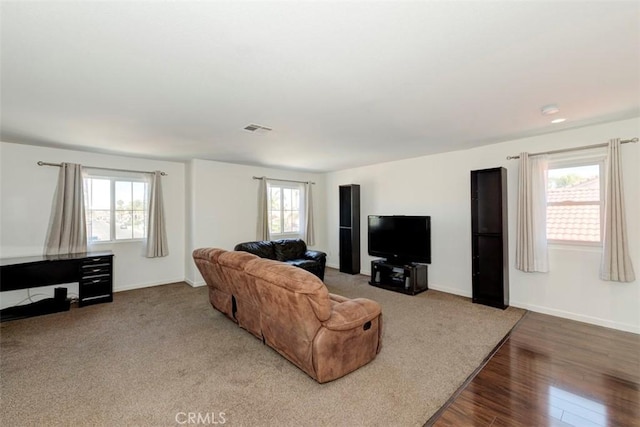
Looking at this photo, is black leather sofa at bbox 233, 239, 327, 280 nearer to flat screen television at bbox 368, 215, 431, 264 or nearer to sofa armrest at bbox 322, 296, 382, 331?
flat screen television at bbox 368, 215, 431, 264

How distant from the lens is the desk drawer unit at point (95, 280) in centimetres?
423

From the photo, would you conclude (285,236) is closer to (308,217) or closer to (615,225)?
(308,217)

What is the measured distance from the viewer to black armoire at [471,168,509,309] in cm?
408

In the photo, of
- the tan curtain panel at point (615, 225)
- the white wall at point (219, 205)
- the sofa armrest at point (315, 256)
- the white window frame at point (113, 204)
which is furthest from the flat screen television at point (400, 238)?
the white window frame at point (113, 204)

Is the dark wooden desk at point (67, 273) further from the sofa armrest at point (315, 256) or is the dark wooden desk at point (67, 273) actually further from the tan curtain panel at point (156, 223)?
the sofa armrest at point (315, 256)

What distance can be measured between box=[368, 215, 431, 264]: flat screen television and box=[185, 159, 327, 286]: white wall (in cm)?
259

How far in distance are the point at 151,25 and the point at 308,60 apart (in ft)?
3.11

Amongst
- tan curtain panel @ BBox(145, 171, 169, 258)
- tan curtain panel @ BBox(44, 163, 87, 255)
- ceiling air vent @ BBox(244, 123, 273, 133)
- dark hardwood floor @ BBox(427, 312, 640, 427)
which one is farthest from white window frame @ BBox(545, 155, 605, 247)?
tan curtain panel @ BBox(44, 163, 87, 255)

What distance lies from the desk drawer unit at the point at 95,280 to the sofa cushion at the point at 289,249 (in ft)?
9.04

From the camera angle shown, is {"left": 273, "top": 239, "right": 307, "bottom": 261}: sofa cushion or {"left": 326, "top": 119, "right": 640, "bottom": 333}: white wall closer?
{"left": 326, "top": 119, "right": 640, "bottom": 333}: white wall

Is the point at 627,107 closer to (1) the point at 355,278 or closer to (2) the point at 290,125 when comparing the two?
(2) the point at 290,125

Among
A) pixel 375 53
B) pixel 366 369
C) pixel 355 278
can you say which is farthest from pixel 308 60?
pixel 355 278

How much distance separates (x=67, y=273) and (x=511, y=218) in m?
6.62

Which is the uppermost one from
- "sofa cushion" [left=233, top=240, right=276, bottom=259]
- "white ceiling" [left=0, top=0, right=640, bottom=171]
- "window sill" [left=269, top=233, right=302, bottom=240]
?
"white ceiling" [left=0, top=0, right=640, bottom=171]
